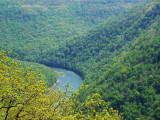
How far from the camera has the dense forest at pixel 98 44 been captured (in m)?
60.6

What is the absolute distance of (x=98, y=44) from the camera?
12069cm

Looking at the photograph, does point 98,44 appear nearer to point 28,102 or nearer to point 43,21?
point 43,21

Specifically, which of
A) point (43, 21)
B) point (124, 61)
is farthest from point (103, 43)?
point (43, 21)

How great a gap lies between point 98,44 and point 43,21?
63104 mm

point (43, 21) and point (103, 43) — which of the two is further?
point (43, 21)

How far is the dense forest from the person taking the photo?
6059 centimetres

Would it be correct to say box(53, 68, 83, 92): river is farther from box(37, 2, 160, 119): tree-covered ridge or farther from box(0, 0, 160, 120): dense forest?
box(37, 2, 160, 119): tree-covered ridge

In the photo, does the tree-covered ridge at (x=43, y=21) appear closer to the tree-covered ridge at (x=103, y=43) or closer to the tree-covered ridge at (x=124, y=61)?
the tree-covered ridge at (x=103, y=43)

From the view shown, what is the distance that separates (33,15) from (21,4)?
12707mm

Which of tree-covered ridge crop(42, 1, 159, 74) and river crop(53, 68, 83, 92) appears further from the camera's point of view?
tree-covered ridge crop(42, 1, 159, 74)

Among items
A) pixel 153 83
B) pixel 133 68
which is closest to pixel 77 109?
pixel 153 83

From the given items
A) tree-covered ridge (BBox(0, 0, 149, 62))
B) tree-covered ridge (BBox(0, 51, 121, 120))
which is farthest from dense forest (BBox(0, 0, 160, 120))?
tree-covered ridge (BBox(0, 51, 121, 120))

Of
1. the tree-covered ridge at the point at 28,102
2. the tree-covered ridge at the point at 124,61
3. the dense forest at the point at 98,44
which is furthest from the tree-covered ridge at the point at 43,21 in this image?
the tree-covered ridge at the point at 28,102

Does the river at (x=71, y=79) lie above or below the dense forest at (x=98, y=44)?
below
